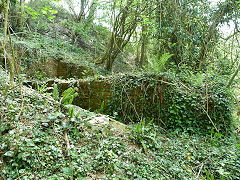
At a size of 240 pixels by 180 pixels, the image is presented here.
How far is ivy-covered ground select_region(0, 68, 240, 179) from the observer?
5.85 feet

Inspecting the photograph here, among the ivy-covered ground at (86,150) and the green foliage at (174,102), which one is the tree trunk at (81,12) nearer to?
the green foliage at (174,102)

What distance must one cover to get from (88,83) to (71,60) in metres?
2.81

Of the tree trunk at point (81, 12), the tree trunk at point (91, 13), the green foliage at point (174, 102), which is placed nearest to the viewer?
the green foliage at point (174, 102)

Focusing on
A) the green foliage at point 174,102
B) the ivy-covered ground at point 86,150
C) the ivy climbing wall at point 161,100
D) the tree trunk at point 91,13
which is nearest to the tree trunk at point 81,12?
the tree trunk at point 91,13

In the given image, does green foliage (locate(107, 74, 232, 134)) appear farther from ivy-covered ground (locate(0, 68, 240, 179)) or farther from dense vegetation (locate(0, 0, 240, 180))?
ivy-covered ground (locate(0, 68, 240, 179))

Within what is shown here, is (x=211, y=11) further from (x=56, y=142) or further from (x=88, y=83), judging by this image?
(x=56, y=142)

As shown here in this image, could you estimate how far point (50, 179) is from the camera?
5.41 ft

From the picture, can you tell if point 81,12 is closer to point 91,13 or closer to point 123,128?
point 91,13

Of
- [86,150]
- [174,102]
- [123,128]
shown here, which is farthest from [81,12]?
[86,150]

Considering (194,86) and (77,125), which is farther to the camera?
(194,86)

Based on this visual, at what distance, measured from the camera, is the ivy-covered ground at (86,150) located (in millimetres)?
1784

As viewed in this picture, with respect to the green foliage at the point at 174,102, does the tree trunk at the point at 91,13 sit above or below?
above

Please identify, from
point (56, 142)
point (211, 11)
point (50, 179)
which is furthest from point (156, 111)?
point (211, 11)

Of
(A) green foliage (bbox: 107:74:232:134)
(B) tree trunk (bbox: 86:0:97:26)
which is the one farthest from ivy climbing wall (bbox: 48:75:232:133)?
(B) tree trunk (bbox: 86:0:97:26)
